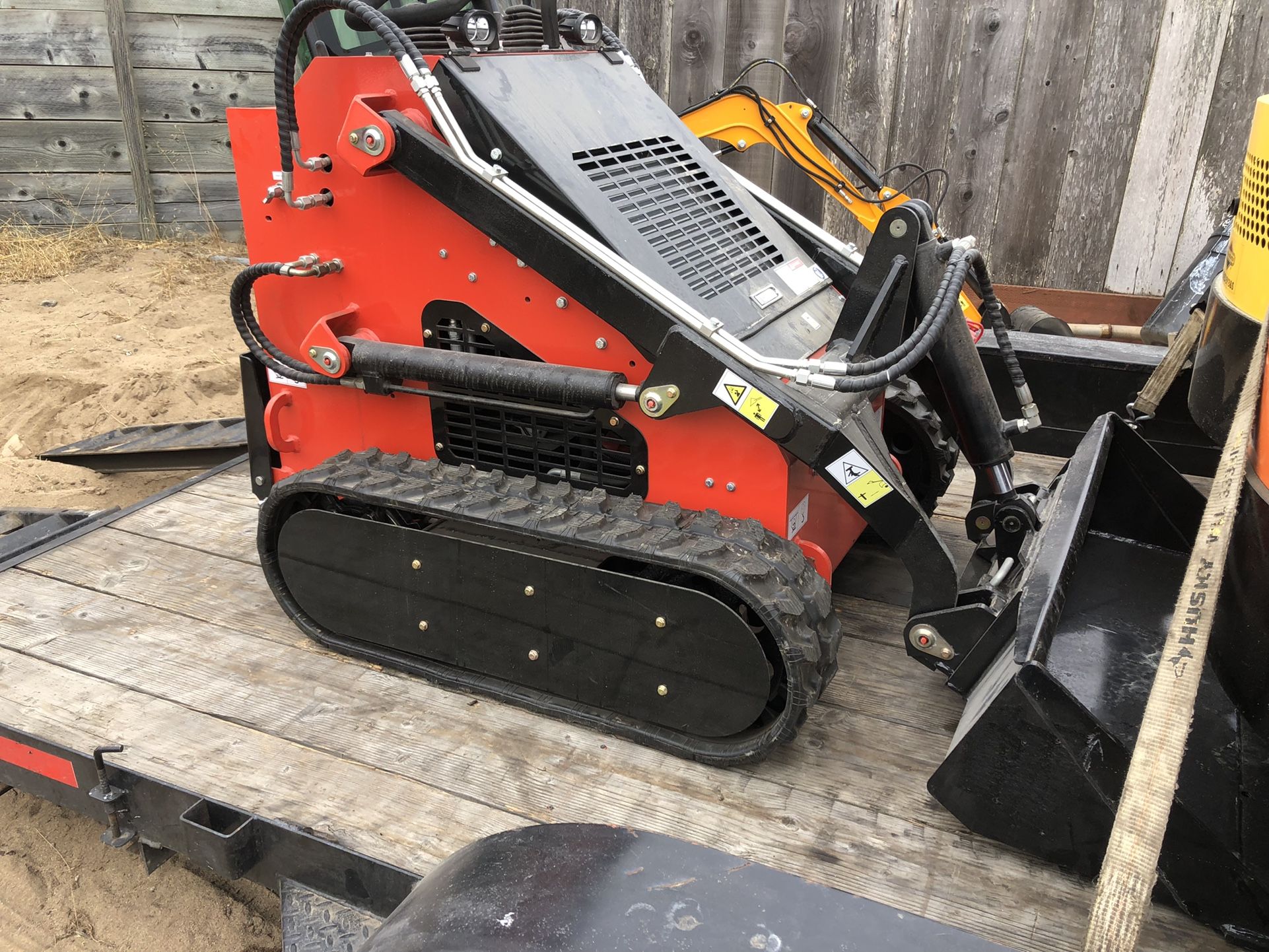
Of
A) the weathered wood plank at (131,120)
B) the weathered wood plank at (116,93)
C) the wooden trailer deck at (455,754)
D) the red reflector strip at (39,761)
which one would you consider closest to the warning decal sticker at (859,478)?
the wooden trailer deck at (455,754)

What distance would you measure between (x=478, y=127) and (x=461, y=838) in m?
1.48

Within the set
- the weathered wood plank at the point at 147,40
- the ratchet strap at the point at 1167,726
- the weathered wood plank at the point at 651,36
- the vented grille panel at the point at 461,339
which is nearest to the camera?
the ratchet strap at the point at 1167,726

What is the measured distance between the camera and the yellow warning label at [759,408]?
1.96 metres

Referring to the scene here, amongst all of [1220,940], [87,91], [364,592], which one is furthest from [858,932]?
[87,91]

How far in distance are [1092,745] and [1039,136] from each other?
14.6 ft

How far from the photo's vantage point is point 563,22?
2.75 meters

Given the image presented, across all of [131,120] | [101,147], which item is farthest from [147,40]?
[101,147]

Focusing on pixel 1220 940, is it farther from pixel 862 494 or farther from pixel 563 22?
pixel 563 22

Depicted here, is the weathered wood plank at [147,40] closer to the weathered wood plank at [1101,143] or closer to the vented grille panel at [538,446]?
the weathered wood plank at [1101,143]

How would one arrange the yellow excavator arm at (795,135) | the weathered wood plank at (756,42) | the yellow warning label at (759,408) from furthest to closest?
the weathered wood plank at (756,42) → the yellow excavator arm at (795,135) → the yellow warning label at (759,408)

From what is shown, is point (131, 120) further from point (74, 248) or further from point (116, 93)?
point (74, 248)

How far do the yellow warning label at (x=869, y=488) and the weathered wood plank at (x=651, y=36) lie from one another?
4.22 metres

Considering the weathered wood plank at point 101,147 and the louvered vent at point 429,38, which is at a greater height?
the louvered vent at point 429,38

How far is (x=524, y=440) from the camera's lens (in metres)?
2.38
